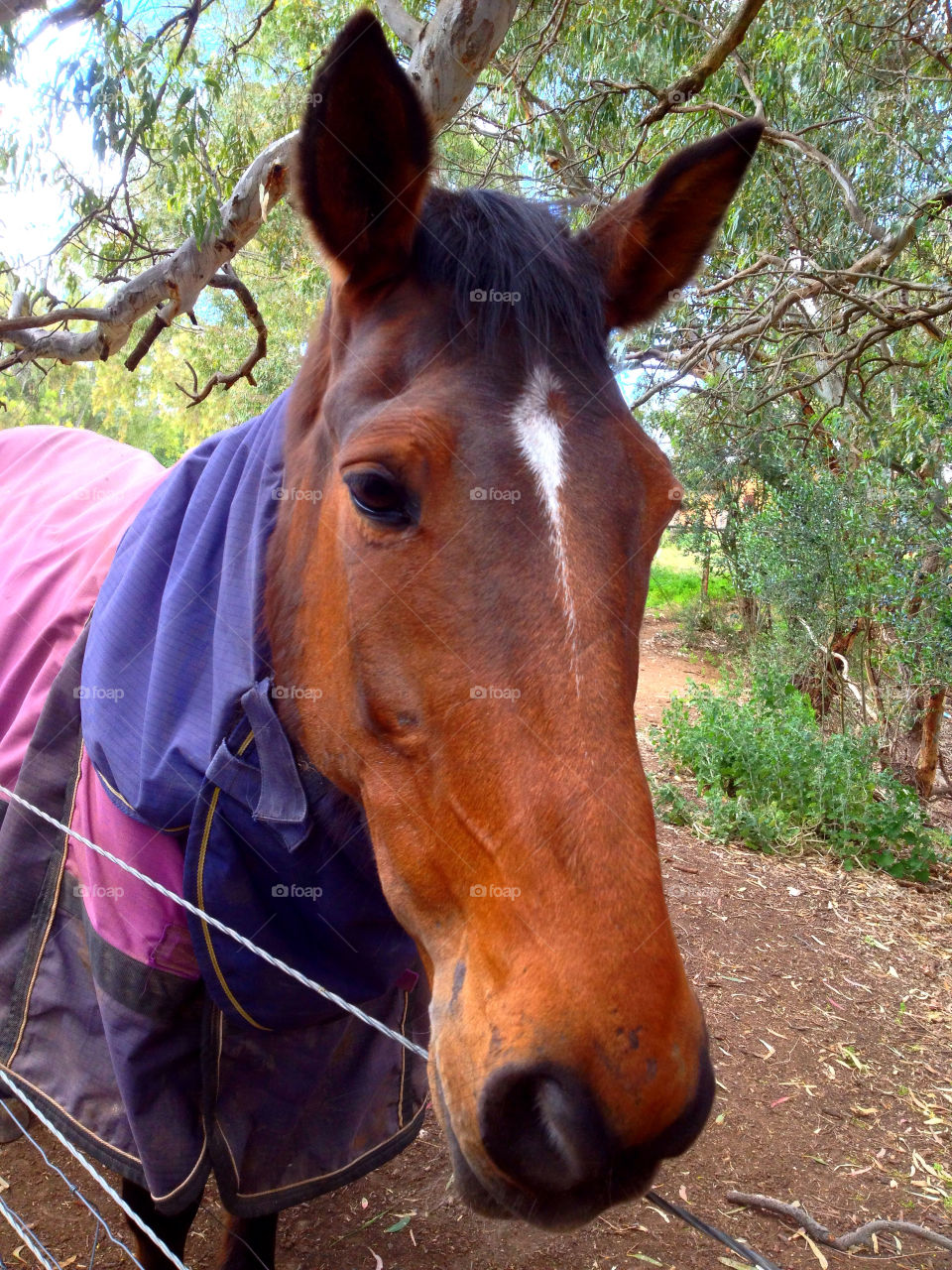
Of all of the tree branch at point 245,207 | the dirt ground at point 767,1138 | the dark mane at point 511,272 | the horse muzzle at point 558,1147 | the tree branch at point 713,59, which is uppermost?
the tree branch at point 713,59

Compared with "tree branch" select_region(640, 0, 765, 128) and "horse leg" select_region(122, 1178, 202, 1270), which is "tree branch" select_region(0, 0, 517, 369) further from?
"horse leg" select_region(122, 1178, 202, 1270)

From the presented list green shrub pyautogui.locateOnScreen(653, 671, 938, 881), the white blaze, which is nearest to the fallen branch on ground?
the white blaze

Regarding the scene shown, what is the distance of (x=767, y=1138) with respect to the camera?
325 centimetres

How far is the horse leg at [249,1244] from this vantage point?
2.25 meters

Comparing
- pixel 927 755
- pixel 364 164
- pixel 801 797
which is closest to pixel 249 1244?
pixel 364 164

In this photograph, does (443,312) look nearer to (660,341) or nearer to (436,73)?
(436,73)

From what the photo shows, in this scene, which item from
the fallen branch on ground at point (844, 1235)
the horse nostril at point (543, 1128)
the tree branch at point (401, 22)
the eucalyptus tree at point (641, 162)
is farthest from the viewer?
the tree branch at point (401, 22)

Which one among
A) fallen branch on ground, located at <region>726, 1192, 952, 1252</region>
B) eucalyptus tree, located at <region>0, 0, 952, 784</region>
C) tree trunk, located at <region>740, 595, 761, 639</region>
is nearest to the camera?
fallen branch on ground, located at <region>726, 1192, 952, 1252</region>

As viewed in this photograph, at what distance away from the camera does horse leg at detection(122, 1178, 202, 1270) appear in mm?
2119

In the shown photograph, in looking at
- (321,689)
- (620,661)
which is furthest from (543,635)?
(321,689)

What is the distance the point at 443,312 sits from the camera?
4.83 feet

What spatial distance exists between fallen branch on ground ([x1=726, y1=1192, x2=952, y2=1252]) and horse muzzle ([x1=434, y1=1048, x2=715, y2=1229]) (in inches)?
91.5

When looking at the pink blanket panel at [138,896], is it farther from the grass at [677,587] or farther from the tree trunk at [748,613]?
the grass at [677,587]

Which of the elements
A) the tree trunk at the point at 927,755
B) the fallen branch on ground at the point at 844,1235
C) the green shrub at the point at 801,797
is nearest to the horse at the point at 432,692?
the fallen branch on ground at the point at 844,1235
